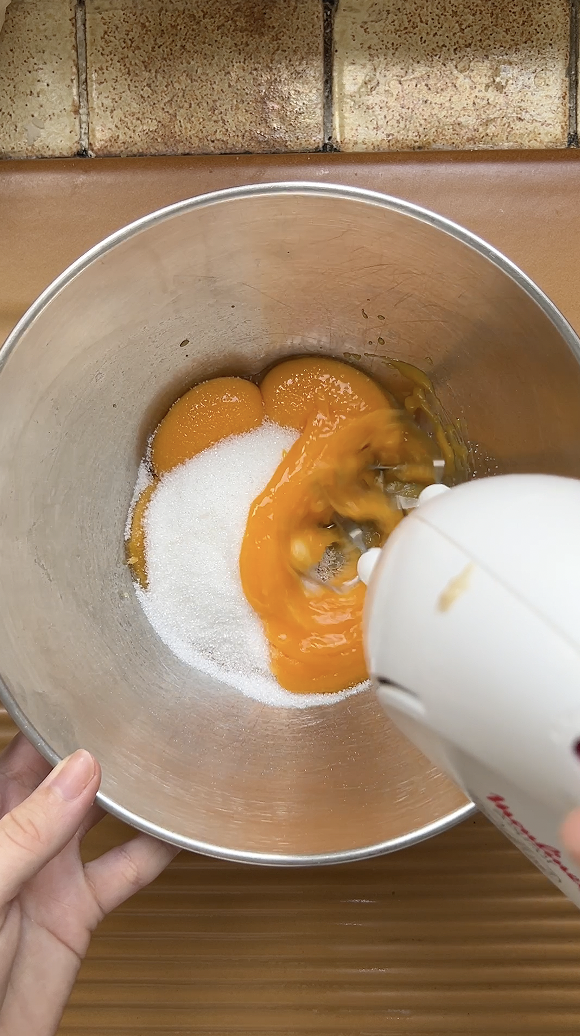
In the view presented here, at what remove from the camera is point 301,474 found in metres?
0.68

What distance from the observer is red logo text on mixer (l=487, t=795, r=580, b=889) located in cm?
39

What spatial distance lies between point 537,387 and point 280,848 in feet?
1.26

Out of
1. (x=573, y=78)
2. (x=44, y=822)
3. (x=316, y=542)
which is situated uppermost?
(x=573, y=78)

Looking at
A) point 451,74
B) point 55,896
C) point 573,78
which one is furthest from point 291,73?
point 55,896

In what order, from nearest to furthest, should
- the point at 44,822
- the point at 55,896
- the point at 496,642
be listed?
the point at 496,642 < the point at 44,822 < the point at 55,896

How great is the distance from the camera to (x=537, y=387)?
559 millimetres

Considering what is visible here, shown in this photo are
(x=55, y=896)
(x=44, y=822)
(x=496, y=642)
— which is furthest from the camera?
(x=55, y=896)

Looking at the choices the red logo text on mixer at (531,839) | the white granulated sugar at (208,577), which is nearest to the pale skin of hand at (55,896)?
the white granulated sugar at (208,577)

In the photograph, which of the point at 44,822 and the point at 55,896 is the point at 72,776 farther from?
the point at 55,896

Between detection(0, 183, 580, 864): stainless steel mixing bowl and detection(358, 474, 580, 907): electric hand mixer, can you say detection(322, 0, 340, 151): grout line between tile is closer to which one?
detection(0, 183, 580, 864): stainless steel mixing bowl

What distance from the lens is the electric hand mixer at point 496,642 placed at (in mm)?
342

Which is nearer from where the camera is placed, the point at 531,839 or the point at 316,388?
the point at 531,839

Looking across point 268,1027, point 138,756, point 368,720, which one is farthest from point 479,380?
point 268,1027

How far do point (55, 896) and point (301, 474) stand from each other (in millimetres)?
402
